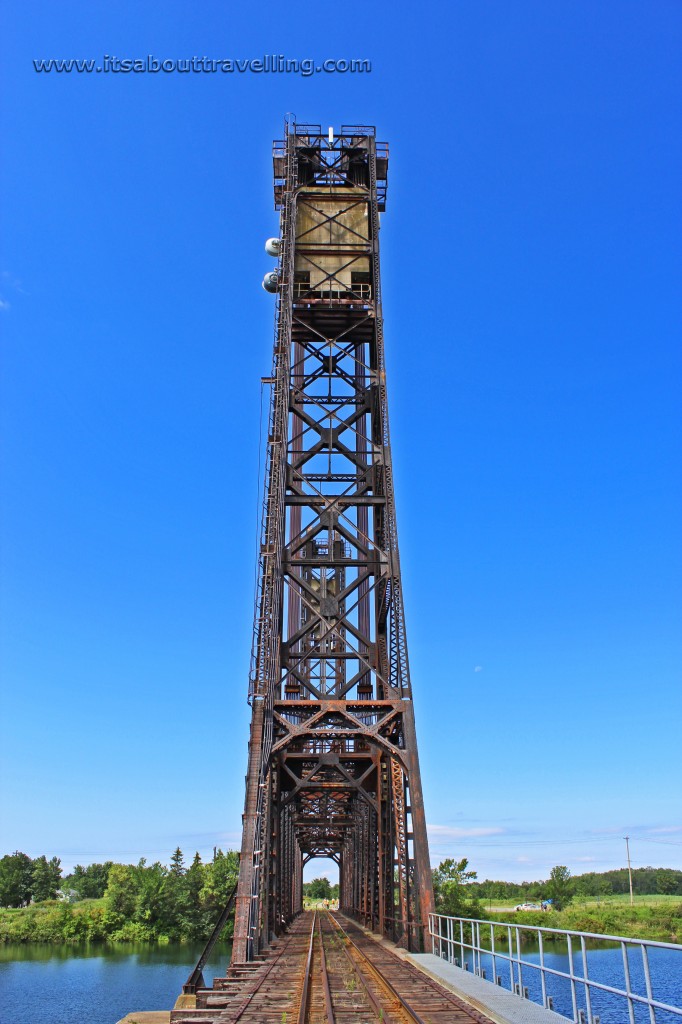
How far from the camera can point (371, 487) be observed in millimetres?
24312

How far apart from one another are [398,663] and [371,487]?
6159 millimetres

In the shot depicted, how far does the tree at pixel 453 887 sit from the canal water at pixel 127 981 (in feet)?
16.6

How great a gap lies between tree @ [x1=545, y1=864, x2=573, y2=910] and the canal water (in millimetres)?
23243

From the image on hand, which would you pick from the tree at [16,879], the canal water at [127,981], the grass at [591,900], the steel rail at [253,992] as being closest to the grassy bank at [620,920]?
the canal water at [127,981]

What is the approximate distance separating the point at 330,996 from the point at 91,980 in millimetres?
40809

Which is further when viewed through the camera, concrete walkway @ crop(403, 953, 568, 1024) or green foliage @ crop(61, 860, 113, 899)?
green foliage @ crop(61, 860, 113, 899)

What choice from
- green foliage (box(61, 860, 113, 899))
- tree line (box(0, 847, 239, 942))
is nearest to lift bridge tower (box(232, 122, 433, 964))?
tree line (box(0, 847, 239, 942))

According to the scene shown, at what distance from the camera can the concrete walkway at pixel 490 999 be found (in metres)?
8.24

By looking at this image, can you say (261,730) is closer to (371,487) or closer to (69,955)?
(371,487)

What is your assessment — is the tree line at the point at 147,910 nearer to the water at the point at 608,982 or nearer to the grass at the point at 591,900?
the water at the point at 608,982

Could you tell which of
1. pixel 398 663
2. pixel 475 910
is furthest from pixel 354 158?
pixel 475 910

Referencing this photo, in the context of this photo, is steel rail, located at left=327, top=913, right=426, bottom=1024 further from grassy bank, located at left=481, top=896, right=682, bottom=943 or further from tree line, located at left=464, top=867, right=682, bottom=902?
tree line, located at left=464, top=867, right=682, bottom=902

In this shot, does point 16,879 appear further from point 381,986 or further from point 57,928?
point 381,986

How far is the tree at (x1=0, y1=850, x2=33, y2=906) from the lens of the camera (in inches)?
3531
